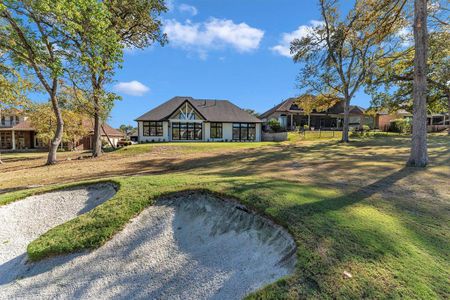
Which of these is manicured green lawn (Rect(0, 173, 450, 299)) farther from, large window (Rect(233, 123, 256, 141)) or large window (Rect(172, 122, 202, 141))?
large window (Rect(233, 123, 256, 141))

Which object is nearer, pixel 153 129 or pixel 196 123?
pixel 153 129

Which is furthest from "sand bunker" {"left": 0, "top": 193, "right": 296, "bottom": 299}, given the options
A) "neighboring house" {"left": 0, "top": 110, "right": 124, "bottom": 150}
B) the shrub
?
"neighboring house" {"left": 0, "top": 110, "right": 124, "bottom": 150}

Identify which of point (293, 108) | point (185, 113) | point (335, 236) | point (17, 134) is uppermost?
point (293, 108)

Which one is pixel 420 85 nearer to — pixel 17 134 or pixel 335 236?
pixel 335 236

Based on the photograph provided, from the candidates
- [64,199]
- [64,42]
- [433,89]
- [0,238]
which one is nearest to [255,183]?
[64,199]

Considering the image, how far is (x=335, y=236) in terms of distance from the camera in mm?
4207

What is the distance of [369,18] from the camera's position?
1345 cm

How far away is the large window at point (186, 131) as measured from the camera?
3338 centimetres

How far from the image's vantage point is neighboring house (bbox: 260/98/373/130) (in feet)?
136

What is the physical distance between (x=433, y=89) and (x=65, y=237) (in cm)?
3373

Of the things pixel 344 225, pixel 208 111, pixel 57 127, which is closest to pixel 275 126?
pixel 208 111

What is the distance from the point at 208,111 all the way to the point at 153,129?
7.90 metres

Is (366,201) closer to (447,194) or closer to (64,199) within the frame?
(447,194)

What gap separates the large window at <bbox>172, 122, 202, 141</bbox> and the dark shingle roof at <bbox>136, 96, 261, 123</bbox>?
1636mm
